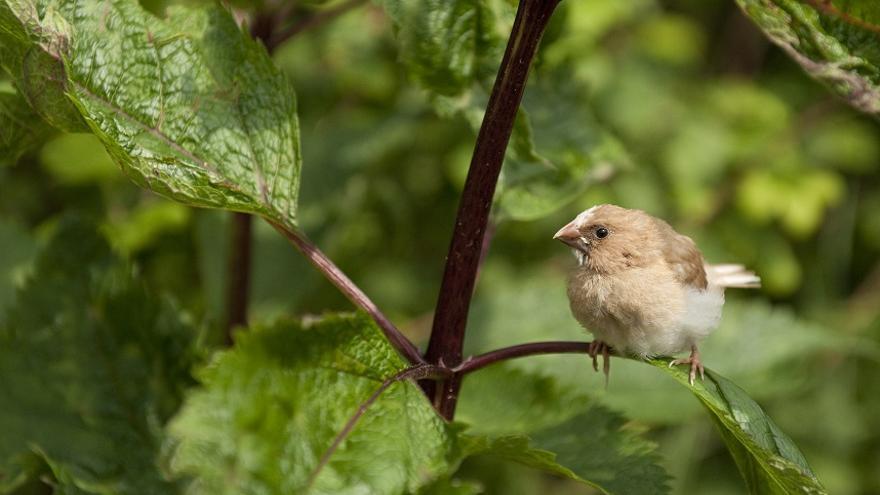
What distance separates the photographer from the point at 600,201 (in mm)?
3371

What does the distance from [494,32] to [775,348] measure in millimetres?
909

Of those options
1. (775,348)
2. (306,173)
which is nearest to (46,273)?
(306,173)

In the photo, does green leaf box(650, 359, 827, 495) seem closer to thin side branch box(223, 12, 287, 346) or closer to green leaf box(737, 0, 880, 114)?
green leaf box(737, 0, 880, 114)

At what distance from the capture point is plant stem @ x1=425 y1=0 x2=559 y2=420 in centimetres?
109

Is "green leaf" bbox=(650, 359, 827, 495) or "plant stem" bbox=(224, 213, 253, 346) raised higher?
"green leaf" bbox=(650, 359, 827, 495)

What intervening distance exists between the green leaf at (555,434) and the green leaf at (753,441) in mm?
118

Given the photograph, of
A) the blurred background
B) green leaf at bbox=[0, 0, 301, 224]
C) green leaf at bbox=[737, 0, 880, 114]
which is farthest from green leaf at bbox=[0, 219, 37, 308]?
green leaf at bbox=[737, 0, 880, 114]

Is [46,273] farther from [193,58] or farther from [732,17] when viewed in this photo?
[732,17]

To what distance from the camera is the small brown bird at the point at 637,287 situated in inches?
52.6

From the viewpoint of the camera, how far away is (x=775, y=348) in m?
1.90

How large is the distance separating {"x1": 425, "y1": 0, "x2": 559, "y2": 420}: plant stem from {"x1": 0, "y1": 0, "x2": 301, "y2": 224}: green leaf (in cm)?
24

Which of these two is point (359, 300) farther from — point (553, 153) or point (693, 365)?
point (553, 153)

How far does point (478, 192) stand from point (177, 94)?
413mm

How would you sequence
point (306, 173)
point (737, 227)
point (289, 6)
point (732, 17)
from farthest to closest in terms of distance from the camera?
point (732, 17) → point (737, 227) → point (306, 173) → point (289, 6)
